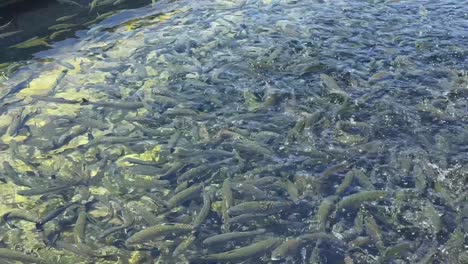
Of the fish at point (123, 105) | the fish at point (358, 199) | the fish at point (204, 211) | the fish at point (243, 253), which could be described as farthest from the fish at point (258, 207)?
the fish at point (123, 105)

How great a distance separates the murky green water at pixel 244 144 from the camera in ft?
18.0

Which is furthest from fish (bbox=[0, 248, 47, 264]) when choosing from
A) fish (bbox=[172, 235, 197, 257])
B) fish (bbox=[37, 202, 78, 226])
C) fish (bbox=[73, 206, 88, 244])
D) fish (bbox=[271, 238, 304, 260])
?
fish (bbox=[271, 238, 304, 260])

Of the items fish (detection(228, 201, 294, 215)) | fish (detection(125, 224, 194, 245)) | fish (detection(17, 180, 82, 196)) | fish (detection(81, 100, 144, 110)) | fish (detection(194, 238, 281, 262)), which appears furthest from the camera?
fish (detection(81, 100, 144, 110))

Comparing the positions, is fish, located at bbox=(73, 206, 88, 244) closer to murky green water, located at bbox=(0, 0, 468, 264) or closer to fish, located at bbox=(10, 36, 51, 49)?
murky green water, located at bbox=(0, 0, 468, 264)

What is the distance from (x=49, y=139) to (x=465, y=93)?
624 centimetres

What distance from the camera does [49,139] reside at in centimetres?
736

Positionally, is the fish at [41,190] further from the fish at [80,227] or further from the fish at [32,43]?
the fish at [32,43]

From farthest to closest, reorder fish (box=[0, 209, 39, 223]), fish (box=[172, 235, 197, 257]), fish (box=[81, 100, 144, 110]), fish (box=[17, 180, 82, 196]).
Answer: fish (box=[81, 100, 144, 110]), fish (box=[17, 180, 82, 196]), fish (box=[0, 209, 39, 223]), fish (box=[172, 235, 197, 257])

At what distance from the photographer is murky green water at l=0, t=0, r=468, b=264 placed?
216 inches

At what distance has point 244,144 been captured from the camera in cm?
689

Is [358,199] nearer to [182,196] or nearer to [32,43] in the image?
[182,196]

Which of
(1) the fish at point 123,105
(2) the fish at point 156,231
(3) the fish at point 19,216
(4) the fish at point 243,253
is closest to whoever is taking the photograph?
(4) the fish at point 243,253

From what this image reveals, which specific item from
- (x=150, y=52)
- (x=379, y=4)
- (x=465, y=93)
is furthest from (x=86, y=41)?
(x=465, y=93)

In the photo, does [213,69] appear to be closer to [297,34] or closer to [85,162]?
[297,34]
